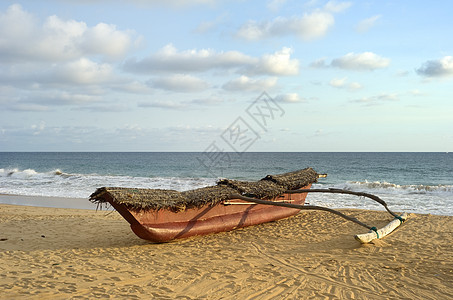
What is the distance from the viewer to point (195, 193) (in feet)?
22.9

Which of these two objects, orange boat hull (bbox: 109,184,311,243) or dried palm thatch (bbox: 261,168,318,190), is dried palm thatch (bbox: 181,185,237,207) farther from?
dried palm thatch (bbox: 261,168,318,190)

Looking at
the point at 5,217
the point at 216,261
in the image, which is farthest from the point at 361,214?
the point at 5,217

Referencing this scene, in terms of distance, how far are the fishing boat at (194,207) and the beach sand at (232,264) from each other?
0.76 ft

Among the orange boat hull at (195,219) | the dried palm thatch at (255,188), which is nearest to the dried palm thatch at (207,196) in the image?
the orange boat hull at (195,219)

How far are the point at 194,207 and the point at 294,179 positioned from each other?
10.7ft

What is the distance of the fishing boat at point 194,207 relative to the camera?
5781 millimetres

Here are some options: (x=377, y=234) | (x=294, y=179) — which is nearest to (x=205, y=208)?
(x=294, y=179)

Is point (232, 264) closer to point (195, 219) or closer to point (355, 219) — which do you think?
point (195, 219)

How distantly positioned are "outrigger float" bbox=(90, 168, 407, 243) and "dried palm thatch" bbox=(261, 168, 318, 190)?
0.08ft

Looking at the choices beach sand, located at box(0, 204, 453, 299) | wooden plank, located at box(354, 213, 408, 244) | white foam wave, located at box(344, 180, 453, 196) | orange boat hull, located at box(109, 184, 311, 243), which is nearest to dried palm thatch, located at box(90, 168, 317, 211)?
orange boat hull, located at box(109, 184, 311, 243)

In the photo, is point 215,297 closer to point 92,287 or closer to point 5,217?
point 92,287

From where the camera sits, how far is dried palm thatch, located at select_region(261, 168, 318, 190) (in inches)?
340

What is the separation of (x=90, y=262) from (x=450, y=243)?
6.31 metres

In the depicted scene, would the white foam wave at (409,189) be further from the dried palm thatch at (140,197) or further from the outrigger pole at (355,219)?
the dried palm thatch at (140,197)
